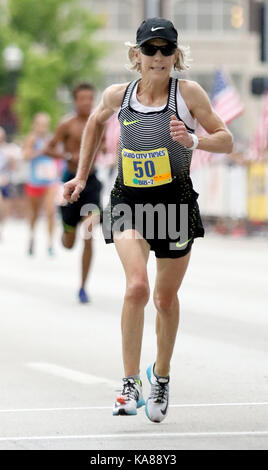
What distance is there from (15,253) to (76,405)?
13.6 meters

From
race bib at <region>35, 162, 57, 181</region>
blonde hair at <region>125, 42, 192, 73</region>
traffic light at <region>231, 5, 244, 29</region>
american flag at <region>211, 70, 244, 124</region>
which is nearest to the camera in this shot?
blonde hair at <region>125, 42, 192, 73</region>

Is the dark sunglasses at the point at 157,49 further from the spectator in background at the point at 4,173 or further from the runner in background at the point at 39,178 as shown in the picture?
the spectator in background at the point at 4,173

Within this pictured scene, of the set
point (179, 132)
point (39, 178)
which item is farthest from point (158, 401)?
point (39, 178)

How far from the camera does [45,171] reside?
20.8 m

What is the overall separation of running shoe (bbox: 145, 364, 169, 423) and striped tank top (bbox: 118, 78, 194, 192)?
0.96 metres

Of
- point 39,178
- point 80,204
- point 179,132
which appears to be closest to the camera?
point 179,132

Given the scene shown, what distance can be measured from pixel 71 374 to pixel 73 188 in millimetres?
Result: 1800

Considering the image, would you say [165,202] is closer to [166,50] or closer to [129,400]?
[166,50]

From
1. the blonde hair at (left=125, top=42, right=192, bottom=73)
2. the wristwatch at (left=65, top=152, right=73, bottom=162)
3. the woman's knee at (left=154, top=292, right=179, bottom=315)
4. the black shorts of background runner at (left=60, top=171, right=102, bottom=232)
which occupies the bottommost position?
the black shorts of background runner at (left=60, top=171, right=102, bottom=232)

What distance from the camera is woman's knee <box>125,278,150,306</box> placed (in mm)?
6598

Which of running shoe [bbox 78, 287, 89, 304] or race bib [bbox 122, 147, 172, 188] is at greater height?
race bib [bbox 122, 147, 172, 188]

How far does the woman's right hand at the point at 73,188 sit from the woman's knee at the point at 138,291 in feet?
1.86

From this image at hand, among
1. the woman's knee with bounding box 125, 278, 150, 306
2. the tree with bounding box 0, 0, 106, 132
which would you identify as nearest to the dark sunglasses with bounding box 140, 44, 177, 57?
the woman's knee with bounding box 125, 278, 150, 306

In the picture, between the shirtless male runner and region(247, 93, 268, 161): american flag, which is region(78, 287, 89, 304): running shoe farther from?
region(247, 93, 268, 161): american flag
